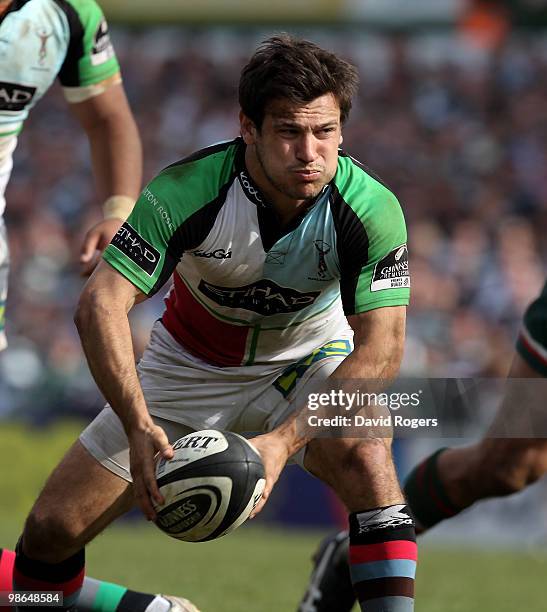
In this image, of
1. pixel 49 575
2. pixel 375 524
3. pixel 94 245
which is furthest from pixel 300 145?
pixel 49 575

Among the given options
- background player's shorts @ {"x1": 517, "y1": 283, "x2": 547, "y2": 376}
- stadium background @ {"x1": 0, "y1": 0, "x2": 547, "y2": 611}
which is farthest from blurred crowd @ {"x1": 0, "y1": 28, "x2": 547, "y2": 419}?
background player's shorts @ {"x1": 517, "y1": 283, "x2": 547, "y2": 376}

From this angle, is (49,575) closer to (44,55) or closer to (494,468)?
(494,468)

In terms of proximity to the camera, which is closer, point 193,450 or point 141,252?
point 193,450

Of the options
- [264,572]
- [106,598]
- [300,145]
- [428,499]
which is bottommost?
[264,572]

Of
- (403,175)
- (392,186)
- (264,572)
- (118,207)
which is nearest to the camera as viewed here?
(118,207)

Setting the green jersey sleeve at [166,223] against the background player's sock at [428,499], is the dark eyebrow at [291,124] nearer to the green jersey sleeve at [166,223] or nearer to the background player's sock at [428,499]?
the green jersey sleeve at [166,223]

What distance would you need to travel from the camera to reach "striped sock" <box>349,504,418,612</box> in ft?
13.4

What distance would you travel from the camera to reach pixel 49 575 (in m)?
4.41

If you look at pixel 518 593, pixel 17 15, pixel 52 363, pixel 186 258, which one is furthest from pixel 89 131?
pixel 52 363

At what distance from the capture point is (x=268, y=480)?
377cm

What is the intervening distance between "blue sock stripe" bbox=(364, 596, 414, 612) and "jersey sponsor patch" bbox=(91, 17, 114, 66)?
260cm

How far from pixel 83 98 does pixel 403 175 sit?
34.4 feet

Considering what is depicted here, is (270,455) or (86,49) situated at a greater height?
(86,49)

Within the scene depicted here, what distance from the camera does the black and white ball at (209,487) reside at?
3.69 metres
